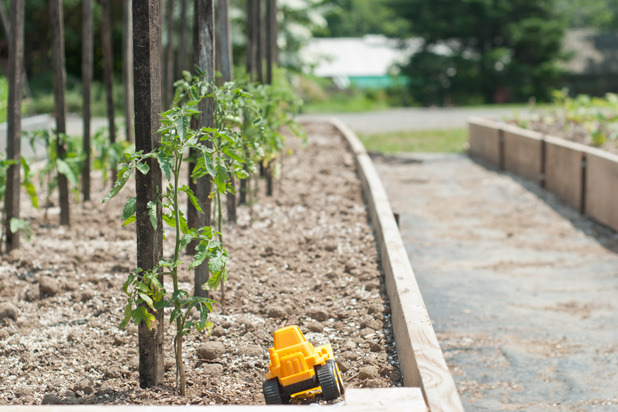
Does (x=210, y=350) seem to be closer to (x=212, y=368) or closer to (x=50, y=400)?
(x=212, y=368)

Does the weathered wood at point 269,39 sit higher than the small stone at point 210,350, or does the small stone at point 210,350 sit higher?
the weathered wood at point 269,39

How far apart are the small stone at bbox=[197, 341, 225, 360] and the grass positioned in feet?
33.9

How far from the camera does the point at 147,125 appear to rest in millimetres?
2914

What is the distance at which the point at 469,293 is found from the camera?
549cm

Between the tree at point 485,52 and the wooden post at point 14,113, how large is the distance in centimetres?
2943

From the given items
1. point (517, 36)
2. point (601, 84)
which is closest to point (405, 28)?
point (517, 36)

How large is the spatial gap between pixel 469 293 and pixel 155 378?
9.92 feet

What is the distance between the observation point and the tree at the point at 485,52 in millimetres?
32781

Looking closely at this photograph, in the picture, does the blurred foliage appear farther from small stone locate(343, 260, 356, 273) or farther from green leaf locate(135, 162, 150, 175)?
green leaf locate(135, 162, 150, 175)

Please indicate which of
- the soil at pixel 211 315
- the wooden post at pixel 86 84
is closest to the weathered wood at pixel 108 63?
the wooden post at pixel 86 84

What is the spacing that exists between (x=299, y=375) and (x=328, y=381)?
0.11 meters

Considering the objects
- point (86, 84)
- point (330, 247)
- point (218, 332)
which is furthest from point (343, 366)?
point (86, 84)

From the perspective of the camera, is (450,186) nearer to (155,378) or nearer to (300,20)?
(155,378)

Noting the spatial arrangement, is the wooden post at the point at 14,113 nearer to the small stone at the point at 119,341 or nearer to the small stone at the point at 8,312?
the small stone at the point at 8,312
